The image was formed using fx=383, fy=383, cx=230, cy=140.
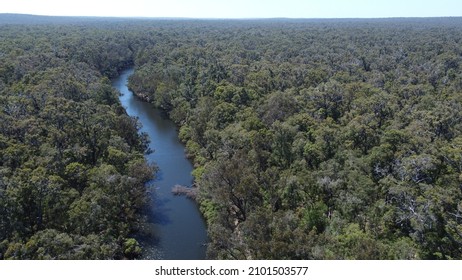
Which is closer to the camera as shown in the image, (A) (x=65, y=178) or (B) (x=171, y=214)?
(A) (x=65, y=178)

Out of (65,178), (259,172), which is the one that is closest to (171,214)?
(259,172)

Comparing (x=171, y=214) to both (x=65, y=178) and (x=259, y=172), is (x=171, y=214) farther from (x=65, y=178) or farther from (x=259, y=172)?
(x=65, y=178)

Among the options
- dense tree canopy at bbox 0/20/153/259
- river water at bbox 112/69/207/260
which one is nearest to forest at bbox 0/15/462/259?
dense tree canopy at bbox 0/20/153/259

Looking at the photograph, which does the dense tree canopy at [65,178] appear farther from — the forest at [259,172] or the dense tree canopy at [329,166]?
the dense tree canopy at [329,166]

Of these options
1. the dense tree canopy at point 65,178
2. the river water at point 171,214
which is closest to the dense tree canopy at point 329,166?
the river water at point 171,214

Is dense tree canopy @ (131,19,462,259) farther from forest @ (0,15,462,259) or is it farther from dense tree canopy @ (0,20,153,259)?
dense tree canopy @ (0,20,153,259)

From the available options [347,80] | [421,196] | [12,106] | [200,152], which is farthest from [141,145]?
[347,80]

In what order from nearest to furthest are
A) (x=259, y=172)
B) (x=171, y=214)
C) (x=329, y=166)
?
(x=329, y=166) < (x=259, y=172) < (x=171, y=214)

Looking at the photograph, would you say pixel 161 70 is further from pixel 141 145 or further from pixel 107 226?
pixel 107 226

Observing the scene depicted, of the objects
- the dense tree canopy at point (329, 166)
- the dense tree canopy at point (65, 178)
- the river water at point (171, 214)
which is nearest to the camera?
the dense tree canopy at point (329, 166)
